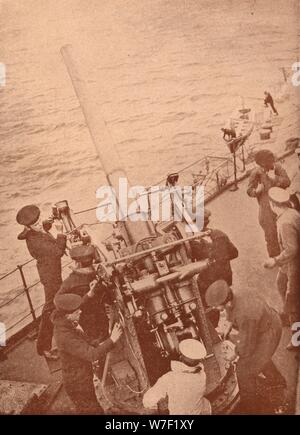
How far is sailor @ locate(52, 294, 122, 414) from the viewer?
4238 mm

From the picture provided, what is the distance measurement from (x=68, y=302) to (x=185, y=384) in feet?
4.15

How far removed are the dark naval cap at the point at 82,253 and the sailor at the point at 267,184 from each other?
1.70m

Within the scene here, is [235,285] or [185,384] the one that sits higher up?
[235,285]

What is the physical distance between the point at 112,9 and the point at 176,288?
2904mm

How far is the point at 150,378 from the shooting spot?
13.8ft

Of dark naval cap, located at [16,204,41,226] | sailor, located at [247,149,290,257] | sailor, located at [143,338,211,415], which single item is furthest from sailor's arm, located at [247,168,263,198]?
dark naval cap, located at [16,204,41,226]

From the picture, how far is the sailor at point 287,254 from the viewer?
181 inches

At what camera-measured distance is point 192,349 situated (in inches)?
157

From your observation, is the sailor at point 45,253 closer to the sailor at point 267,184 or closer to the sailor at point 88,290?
the sailor at point 88,290

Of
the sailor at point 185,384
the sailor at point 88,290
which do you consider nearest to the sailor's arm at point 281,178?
the sailor at point 185,384

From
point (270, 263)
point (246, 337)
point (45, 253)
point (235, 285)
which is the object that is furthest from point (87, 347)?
point (270, 263)

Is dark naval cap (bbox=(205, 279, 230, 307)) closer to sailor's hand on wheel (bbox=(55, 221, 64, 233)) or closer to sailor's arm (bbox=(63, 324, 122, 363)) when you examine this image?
sailor's arm (bbox=(63, 324, 122, 363))

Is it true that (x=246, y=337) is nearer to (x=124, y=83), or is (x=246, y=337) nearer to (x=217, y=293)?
(x=217, y=293)
